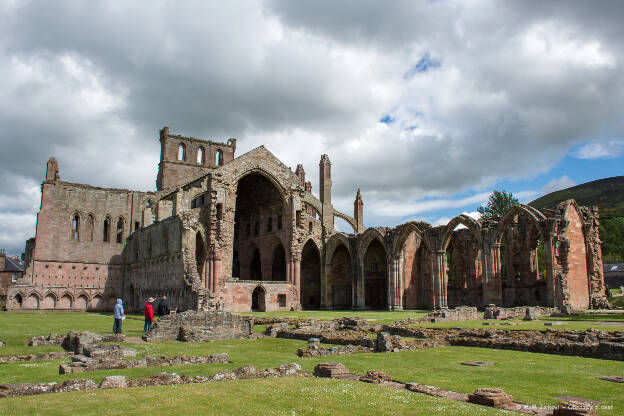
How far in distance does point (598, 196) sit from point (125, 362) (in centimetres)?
18074

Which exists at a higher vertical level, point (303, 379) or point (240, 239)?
point (240, 239)

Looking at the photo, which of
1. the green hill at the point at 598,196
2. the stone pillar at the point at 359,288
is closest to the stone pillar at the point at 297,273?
the stone pillar at the point at 359,288

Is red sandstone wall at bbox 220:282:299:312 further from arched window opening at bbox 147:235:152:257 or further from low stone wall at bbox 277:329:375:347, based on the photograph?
low stone wall at bbox 277:329:375:347

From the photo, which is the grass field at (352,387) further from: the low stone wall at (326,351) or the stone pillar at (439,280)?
the stone pillar at (439,280)

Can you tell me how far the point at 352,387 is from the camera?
25.7ft

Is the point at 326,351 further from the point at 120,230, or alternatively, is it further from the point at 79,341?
the point at 120,230

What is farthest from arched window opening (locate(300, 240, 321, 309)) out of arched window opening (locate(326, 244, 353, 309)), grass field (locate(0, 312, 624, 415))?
grass field (locate(0, 312, 624, 415))

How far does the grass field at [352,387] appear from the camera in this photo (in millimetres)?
6574

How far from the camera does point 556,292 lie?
3003cm

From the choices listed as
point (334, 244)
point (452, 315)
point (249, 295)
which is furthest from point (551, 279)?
point (249, 295)

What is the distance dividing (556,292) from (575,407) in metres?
26.8

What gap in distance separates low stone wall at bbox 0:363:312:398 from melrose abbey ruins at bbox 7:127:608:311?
22.9 metres

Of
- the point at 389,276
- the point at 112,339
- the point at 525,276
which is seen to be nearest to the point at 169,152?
the point at 389,276

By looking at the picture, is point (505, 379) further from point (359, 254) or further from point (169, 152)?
point (169, 152)
